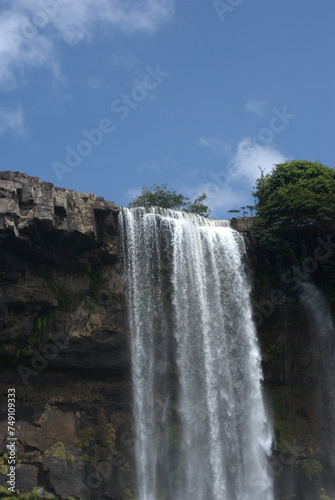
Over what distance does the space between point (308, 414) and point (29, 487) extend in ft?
46.9

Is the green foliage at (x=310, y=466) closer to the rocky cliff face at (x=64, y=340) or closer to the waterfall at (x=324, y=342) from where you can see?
the waterfall at (x=324, y=342)

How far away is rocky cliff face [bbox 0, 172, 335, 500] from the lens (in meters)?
24.9

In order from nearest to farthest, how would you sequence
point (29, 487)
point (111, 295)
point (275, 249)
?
point (29, 487) → point (111, 295) → point (275, 249)

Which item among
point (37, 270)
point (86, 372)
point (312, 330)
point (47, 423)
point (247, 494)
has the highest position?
point (37, 270)

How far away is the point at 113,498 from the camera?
25328mm

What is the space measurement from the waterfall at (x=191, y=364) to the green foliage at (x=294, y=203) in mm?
2370

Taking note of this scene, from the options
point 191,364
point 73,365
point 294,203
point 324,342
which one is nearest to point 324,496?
point 324,342

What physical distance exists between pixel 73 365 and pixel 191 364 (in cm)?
577

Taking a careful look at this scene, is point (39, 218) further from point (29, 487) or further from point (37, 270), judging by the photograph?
point (29, 487)

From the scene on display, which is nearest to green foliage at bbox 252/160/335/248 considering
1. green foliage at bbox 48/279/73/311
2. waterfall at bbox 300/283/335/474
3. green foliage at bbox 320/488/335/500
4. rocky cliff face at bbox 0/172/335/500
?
waterfall at bbox 300/283/335/474

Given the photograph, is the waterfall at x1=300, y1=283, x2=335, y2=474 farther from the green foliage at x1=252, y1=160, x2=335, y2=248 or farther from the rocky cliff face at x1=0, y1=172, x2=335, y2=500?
the green foliage at x1=252, y1=160, x2=335, y2=248

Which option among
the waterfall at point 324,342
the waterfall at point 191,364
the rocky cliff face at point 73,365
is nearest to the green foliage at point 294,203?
the waterfall at point 191,364

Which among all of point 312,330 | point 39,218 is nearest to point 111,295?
point 39,218

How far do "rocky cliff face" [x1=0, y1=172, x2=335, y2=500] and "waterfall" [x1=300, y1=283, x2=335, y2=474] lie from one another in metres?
0.30
